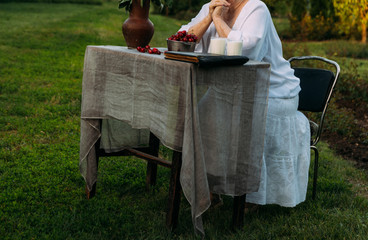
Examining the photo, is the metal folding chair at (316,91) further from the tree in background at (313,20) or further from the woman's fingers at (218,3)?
the tree in background at (313,20)

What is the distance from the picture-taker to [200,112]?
2.55 meters

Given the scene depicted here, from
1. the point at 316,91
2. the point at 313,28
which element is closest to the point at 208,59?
the point at 316,91

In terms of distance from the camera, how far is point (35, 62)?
31.4 ft

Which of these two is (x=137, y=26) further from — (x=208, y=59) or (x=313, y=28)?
(x=313, y=28)

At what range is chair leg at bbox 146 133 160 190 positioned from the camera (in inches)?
146

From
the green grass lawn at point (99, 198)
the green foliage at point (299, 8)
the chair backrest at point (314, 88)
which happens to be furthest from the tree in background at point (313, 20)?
the chair backrest at point (314, 88)

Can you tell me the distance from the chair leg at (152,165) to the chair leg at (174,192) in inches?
36.6

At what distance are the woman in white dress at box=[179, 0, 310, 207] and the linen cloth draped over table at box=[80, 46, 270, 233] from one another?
0.36 meters

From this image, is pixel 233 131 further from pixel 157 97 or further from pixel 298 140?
pixel 298 140

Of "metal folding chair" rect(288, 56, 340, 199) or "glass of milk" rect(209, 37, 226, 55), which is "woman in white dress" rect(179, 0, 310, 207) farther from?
"metal folding chair" rect(288, 56, 340, 199)

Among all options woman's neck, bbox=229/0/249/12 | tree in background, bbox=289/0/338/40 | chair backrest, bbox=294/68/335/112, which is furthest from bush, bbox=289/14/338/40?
woman's neck, bbox=229/0/249/12

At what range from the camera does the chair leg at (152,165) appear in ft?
12.2

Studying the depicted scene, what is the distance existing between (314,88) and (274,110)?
69 centimetres

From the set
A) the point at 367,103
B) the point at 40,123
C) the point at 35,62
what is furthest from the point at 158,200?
the point at 35,62
